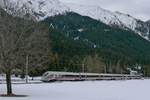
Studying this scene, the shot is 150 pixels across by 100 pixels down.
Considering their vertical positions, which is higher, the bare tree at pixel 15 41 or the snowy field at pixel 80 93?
the bare tree at pixel 15 41

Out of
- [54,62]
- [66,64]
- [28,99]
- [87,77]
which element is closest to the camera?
[28,99]

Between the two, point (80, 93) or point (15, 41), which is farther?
point (80, 93)

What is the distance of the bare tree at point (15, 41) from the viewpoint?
4050 centimetres

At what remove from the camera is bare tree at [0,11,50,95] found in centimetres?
4050

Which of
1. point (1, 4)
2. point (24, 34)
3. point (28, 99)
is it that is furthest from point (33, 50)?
point (28, 99)

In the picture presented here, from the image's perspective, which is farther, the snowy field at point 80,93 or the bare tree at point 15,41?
the bare tree at point 15,41

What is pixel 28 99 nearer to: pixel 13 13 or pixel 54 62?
pixel 13 13

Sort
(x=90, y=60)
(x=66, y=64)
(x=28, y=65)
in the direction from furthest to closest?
1. (x=90, y=60)
2. (x=66, y=64)
3. (x=28, y=65)

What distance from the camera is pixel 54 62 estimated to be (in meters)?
150

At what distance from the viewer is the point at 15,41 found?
4138cm

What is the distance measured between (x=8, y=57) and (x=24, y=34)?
10.6 feet

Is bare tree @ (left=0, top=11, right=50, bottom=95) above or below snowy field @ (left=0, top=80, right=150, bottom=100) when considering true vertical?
above

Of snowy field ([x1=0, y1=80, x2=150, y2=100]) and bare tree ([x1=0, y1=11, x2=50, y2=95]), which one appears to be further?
bare tree ([x1=0, y1=11, x2=50, y2=95])

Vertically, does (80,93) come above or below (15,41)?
below
